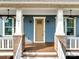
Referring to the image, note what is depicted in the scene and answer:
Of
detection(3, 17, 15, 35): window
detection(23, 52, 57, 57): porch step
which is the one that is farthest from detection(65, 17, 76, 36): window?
detection(23, 52, 57, 57): porch step

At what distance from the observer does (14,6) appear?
46.5ft

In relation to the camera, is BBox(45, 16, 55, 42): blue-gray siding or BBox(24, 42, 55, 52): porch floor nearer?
BBox(24, 42, 55, 52): porch floor

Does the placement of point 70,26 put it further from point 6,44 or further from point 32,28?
point 6,44

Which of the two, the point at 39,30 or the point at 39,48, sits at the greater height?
the point at 39,30

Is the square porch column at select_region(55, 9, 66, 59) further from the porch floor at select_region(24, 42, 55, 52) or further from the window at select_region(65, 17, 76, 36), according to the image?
the window at select_region(65, 17, 76, 36)

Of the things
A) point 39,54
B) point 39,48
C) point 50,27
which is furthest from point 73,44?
point 50,27

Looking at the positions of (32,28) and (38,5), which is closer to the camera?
(38,5)

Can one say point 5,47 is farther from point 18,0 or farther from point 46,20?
point 46,20

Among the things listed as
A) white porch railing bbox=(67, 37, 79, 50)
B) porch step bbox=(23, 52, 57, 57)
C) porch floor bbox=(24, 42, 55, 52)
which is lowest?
porch step bbox=(23, 52, 57, 57)

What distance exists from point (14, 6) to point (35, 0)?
148 cm

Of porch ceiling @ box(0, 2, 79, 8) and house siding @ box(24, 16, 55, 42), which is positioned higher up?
porch ceiling @ box(0, 2, 79, 8)

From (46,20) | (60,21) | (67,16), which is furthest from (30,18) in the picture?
(60,21)

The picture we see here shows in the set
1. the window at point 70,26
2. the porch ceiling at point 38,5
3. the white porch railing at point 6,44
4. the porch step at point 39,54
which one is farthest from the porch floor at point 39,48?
the porch ceiling at point 38,5

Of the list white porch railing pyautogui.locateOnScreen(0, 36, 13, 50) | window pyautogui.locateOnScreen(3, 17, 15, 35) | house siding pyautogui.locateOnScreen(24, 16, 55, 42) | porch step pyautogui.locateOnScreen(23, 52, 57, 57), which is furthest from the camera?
house siding pyautogui.locateOnScreen(24, 16, 55, 42)
